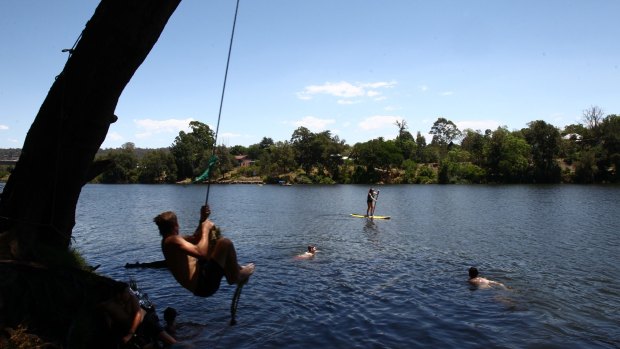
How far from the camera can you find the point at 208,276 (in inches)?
268

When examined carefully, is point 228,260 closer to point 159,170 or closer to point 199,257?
point 199,257

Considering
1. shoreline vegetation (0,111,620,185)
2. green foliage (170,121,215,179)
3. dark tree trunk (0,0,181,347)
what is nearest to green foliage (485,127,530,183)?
shoreline vegetation (0,111,620,185)

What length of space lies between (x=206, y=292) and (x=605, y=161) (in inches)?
4567

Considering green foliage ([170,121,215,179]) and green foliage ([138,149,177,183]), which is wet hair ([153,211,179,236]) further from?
green foliage ([138,149,177,183])

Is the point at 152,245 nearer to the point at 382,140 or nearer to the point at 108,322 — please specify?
the point at 108,322

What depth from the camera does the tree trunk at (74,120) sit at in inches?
250

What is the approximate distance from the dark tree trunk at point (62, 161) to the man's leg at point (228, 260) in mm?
2640

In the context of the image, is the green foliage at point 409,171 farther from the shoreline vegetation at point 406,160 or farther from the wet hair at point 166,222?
the wet hair at point 166,222

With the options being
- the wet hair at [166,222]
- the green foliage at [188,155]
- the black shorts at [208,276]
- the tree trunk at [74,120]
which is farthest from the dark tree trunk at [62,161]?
the green foliage at [188,155]

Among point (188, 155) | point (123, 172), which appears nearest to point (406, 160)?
point (188, 155)

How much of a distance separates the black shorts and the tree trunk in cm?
259

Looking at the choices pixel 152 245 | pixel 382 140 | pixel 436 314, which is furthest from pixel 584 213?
pixel 382 140

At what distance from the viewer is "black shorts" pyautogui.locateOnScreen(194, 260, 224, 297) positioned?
6.76 meters

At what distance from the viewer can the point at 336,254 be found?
2256 cm
